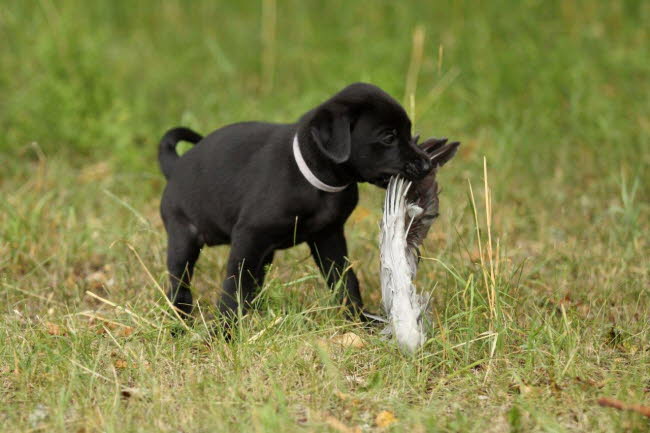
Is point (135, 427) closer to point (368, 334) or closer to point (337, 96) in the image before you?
point (368, 334)

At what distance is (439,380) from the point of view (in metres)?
3.28

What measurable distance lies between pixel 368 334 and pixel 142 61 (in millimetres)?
5018

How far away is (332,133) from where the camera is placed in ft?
11.3

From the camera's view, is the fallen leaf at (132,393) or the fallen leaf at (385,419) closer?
the fallen leaf at (385,419)

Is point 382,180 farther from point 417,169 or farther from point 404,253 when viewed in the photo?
point 404,253

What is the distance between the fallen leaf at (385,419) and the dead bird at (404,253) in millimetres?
399

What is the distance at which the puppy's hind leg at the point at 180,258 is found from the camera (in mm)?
3984

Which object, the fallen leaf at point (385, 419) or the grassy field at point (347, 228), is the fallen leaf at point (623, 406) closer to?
the grassy field at point (347, 228)

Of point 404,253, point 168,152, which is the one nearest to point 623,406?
point 404,253

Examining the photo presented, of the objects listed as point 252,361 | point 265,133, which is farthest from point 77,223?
point 252,361

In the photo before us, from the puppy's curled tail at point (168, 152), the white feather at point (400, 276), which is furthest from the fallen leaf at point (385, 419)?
the puppy's curled tail at point (168, 152)

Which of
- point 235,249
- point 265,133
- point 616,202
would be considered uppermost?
point 265,133

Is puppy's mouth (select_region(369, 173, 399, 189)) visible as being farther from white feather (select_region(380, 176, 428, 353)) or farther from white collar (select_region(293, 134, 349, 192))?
white collar (select_region(293, 134, 349, 192))

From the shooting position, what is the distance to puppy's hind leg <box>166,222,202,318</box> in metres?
3.98
